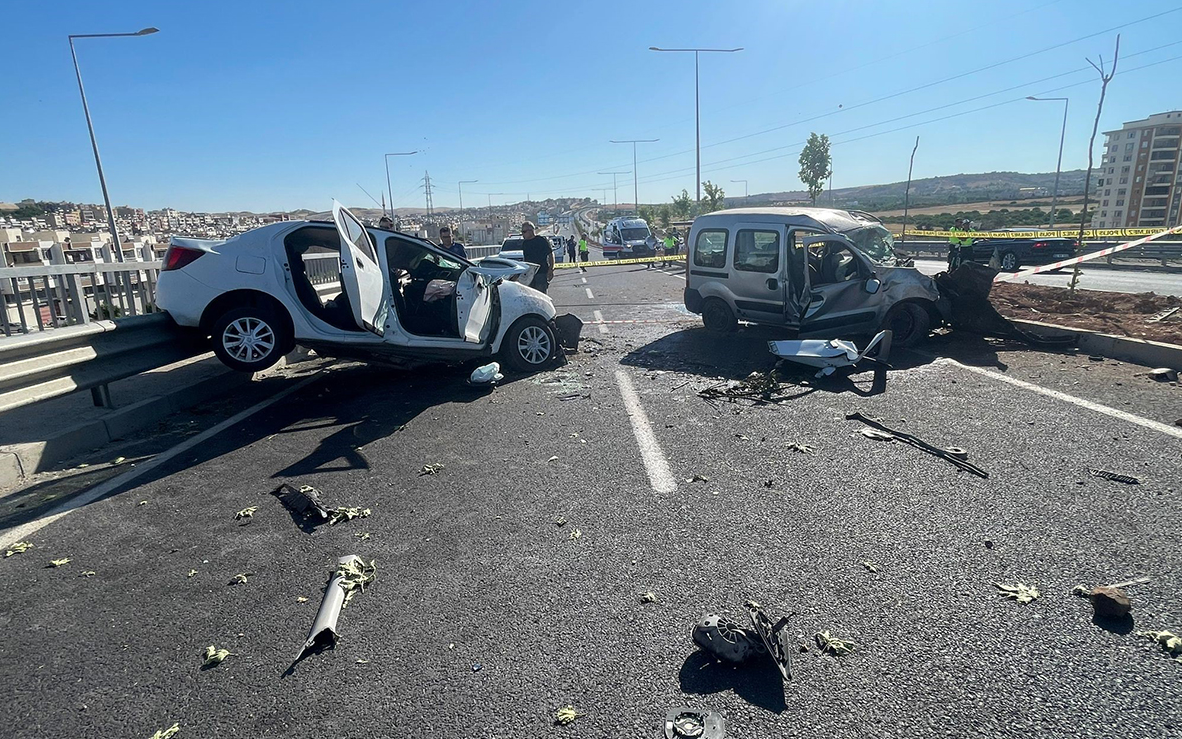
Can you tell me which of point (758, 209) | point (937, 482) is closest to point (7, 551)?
point (937, 482)

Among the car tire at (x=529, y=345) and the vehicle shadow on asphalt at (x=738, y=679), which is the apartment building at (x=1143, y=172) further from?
the vehicle shadow on asphalt at (x=738, y=679)

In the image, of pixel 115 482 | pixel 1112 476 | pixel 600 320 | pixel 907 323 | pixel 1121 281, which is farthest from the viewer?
pixel 1121 281

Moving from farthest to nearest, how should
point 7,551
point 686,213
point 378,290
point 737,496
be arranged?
1. point 686,213
2. point 378,290
3. point 737,496
4. point 7,551

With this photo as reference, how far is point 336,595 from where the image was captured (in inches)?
119

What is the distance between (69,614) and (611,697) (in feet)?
8.81

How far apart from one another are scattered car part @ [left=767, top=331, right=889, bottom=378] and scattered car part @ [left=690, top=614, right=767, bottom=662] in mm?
→ 5033

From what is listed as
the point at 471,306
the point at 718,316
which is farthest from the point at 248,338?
the point at 718,316

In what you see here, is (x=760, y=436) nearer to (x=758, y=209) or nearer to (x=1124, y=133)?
(x=758, y=209)

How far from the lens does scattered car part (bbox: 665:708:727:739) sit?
218cm

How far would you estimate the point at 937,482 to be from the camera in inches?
165

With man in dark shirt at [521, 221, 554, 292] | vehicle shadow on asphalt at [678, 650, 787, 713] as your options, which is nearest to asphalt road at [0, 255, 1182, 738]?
vehicle shadow on asphalt at [678, 650, 787, 713]

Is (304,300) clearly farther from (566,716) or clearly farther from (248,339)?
(566,716)

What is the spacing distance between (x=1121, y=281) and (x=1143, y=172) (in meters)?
63.8

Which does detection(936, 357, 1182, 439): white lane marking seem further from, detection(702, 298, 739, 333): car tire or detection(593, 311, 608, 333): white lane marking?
detection(593, 311, 608, 333): white lane marking
